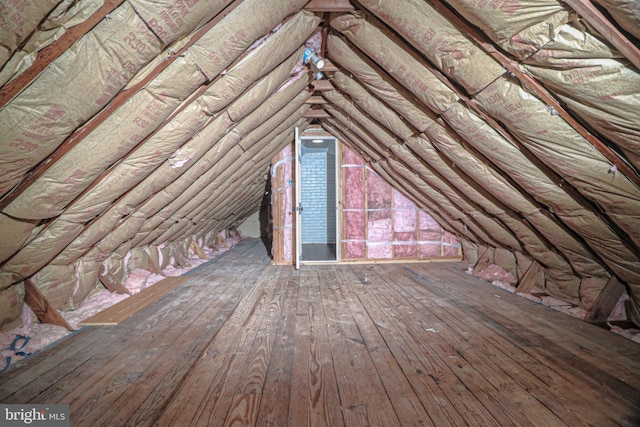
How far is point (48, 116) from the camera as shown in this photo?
70.4 inches

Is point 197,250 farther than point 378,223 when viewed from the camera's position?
Yes

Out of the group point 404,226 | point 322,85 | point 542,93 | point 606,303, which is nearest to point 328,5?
point 322,85

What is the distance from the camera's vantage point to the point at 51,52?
161 centimetres

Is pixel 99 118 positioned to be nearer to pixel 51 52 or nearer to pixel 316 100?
pixel 51 52

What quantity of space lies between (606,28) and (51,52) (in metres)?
2.85

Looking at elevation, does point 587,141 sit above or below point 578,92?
below

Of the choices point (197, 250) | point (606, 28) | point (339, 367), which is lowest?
point (339, 367)

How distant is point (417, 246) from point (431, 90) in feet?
13.8

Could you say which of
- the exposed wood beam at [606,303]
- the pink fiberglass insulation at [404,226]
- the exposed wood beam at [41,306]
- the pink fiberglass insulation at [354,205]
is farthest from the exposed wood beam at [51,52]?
the pink fiberglass insulation at [404,226]

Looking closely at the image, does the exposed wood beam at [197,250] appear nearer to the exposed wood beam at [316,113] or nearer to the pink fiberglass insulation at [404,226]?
the exposed wood beam at [316,113]

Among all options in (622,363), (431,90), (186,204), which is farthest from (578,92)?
(186,204)

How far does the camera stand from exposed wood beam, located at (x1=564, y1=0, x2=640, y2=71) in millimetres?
1682

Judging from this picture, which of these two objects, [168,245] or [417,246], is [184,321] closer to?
[168,245]

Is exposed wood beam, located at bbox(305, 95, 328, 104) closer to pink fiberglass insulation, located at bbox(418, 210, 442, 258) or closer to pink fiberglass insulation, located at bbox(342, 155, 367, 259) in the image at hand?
pink fiberglass insulation, located at bbox(342, 155, 367, 259)
